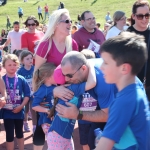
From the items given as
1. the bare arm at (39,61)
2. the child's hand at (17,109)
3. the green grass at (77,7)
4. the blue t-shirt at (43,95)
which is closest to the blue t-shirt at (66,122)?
the blue t-shirt at (43,95)

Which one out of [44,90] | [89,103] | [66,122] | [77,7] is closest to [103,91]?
[66,122]

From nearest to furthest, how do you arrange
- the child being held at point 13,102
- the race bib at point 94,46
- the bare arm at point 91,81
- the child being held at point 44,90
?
the bare arm at point 91,81, the child being held at point 44,90, the child being held at point 13,102, the race bib at point 94,46

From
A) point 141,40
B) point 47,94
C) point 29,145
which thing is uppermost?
point 141,40

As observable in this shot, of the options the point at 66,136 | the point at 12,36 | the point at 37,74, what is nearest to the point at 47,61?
the point at 37,74

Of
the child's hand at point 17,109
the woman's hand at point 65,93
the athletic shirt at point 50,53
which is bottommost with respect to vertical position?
the child's hand at point 17,109

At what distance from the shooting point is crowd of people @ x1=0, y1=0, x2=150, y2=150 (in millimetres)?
1832

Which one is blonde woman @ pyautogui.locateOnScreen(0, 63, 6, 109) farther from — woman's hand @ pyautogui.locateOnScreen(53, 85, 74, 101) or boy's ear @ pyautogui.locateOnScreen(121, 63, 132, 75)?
boy's ear @ pyautogui.locateOnScreen(121, 63, 132, 75)

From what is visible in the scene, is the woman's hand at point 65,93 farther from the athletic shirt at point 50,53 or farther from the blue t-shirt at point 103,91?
the athletic shirt at point 50,53

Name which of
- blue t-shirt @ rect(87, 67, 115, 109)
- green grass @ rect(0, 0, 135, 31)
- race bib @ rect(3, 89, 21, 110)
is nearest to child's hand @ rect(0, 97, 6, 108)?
race bib @ rect(3, 89, 21, 110)

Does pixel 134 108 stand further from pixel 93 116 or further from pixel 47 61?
pixel 47 61

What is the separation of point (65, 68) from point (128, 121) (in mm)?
865

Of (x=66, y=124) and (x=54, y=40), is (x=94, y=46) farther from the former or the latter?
(x=66, y=124)

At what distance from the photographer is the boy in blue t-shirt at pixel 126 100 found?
71.1 inches

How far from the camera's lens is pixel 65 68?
2.53 meters
